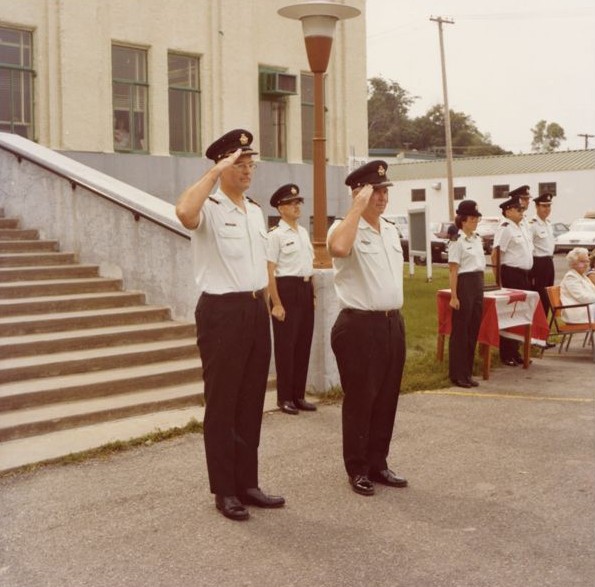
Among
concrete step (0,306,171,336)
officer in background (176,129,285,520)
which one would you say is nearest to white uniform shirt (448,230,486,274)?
concrete step (0,306,171,336)

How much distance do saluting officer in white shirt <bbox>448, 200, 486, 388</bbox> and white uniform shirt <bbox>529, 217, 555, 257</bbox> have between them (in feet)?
8.43

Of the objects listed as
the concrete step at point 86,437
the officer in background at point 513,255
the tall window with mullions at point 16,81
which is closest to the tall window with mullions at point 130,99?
the tall window with mullions at point 16,81

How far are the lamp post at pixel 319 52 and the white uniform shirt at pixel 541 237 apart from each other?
385 cm

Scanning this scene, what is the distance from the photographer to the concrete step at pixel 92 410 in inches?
291

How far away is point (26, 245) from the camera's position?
1168cm

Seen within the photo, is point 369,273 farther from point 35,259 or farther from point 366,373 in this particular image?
point 35,259

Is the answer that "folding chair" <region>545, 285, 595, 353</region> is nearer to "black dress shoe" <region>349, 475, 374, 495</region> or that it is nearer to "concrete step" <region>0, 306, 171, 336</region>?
"concrete step" <region>0, 306, 171, 336</region>

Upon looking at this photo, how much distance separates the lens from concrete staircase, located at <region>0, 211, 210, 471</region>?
7.50 m

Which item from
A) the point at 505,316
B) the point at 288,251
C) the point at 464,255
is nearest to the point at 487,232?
the point at 505,316

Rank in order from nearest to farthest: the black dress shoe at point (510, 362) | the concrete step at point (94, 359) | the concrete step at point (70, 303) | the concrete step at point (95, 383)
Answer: the concrete step at point (95, 383), the concrete step at point (94, 359), the concrete step at point (70, 303), the black dress shoe at point (510, 362)

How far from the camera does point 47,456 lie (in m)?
6.84

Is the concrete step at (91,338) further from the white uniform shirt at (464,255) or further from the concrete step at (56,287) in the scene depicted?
the white uniform shirt at (464,255)

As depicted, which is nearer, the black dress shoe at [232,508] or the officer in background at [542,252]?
the black dress shoe at [232,508]

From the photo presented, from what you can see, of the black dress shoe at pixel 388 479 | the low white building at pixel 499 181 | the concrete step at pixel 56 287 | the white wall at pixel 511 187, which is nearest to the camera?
the black dress shoe at pixel 388 479
